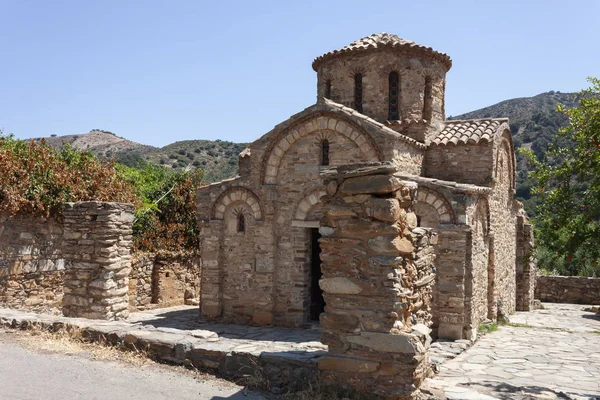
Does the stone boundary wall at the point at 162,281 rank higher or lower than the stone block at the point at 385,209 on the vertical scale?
lower

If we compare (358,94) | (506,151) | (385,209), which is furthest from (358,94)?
(385,209)

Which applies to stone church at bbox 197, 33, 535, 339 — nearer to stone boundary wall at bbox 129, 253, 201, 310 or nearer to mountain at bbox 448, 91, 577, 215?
stone boundary wall at bbox 129, 253, 201, 310

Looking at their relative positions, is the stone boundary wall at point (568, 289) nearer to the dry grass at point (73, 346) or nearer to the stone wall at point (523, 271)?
the stone wall at point (523, 271)

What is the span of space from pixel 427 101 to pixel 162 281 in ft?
30.9

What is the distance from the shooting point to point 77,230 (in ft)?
28.4

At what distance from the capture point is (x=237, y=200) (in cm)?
1173

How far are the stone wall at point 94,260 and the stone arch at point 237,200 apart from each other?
330cm

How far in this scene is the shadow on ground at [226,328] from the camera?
9938 mm

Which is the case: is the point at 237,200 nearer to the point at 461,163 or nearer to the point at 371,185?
the point at 461,163

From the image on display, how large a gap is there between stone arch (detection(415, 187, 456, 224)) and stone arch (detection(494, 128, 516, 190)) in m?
2.68

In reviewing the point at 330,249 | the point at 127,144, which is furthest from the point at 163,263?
the point at 127,144

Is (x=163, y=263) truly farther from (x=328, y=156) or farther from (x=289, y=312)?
(x=328, y=156)

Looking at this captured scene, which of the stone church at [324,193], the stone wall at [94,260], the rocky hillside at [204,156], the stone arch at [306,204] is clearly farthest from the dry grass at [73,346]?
the rocky hillside at [204,156]

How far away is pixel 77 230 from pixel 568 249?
8.84 meters
